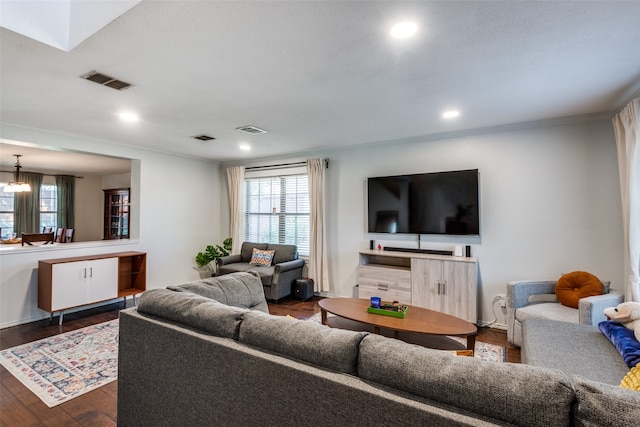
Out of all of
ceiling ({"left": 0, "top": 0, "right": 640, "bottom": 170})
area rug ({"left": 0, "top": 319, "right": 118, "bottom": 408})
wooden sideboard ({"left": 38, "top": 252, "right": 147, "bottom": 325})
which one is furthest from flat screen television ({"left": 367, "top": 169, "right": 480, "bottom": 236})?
wooden sideboard ({"left": 38, "top": 252, "right": 147, "bottom": 325})

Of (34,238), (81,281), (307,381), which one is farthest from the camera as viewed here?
(34,238)

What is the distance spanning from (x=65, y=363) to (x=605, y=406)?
12.7ft

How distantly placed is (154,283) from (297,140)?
11.5 feet

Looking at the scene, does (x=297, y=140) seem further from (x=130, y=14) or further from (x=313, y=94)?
→ (x=130, y=14)

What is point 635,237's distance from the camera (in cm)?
285

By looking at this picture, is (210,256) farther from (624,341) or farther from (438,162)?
(624,341)

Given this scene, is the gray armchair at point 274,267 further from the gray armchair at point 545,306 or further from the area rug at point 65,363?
the gray armchair at point 545,306

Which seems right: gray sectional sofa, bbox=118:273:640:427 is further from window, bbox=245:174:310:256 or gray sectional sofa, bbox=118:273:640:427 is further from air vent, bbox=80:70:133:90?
window, bbox=245:174:310:256

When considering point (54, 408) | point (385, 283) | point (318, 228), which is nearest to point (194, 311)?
point (54, 408)

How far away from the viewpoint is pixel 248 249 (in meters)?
5.83

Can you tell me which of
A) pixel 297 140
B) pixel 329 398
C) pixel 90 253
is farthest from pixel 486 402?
pixel 90 253

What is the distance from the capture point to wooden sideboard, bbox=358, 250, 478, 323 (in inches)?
148

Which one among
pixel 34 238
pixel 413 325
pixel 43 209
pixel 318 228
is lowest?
pixel 413 325

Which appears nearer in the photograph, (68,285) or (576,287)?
(576,287)
